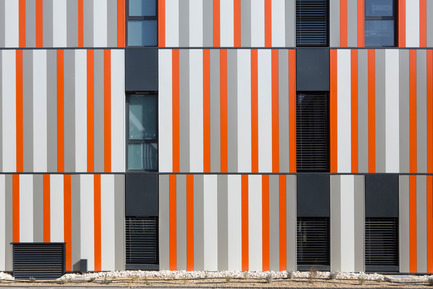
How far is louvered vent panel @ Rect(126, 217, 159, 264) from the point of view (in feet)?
31.2

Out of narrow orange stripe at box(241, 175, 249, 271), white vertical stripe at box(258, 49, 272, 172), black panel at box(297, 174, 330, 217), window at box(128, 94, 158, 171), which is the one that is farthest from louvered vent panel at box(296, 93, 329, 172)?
window at box(128, 94, 158, 171)

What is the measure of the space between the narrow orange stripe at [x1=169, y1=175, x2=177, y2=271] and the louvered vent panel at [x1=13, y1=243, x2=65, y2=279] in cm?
259

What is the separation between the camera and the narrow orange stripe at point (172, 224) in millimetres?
9422

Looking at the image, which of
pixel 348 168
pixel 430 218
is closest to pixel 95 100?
pixel 348 168

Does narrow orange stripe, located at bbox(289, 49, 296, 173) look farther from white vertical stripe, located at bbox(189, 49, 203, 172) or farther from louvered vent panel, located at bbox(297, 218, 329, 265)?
white vertical stripe, located at bbox(189, 49, 203, 172)

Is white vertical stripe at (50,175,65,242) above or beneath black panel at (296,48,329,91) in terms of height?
beneath

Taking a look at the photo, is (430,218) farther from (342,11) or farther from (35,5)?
(35,5)

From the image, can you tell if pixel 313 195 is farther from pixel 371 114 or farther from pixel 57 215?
pixel 57 215

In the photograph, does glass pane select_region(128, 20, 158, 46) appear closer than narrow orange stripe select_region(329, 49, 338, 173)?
No

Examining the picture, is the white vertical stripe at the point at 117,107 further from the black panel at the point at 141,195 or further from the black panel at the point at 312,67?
the black panel at the point at 312,67

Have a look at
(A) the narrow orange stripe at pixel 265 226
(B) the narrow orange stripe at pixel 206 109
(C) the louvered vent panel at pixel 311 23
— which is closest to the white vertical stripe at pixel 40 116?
(B) the narrow orange stripe at pixel 206 109

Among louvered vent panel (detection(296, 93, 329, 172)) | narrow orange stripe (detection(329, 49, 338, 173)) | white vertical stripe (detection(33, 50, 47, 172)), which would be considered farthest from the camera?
louvered vent panel (detection(296, 93, 329, 172))

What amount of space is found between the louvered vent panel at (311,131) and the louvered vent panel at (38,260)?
6.18 meters

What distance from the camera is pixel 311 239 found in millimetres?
9516
